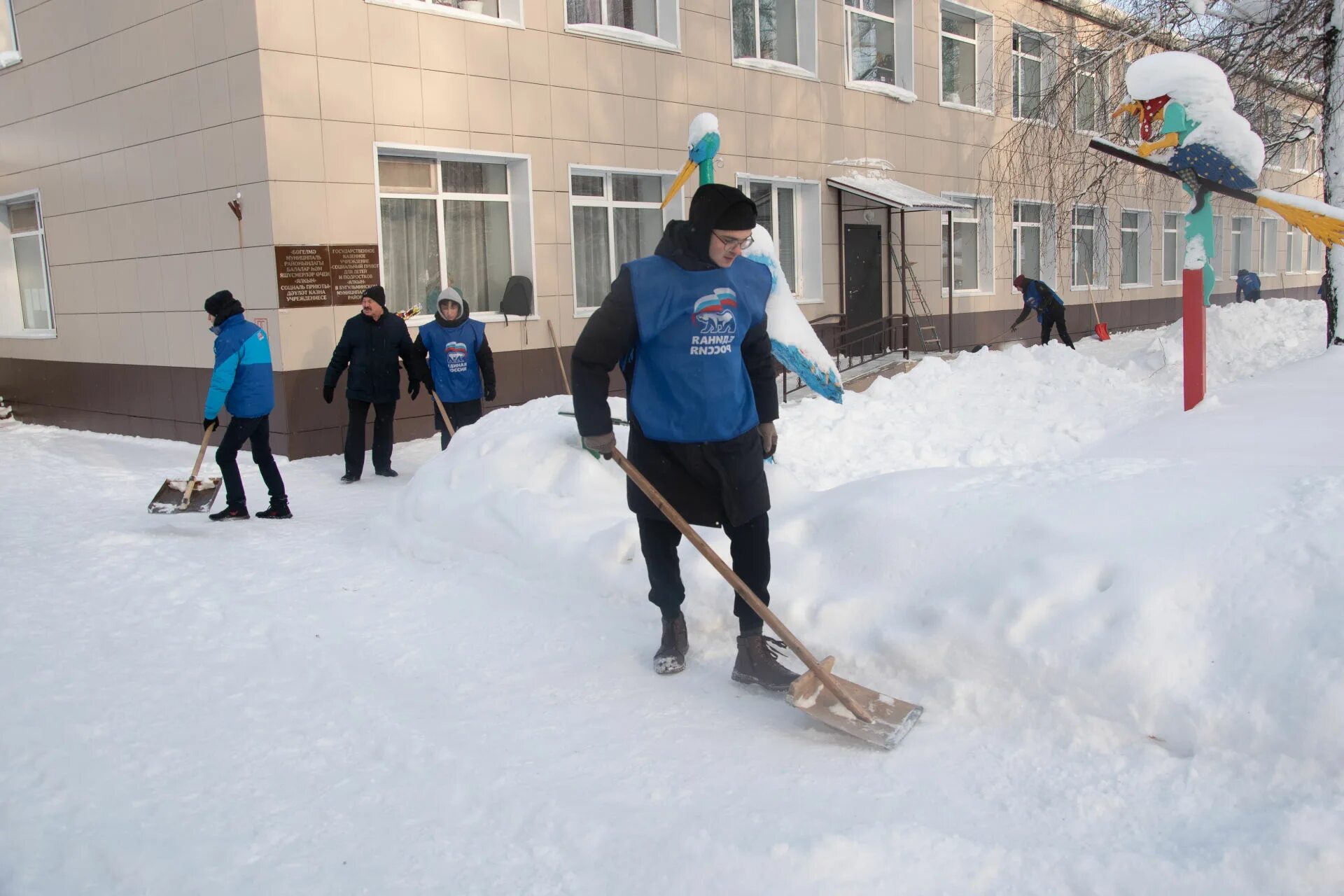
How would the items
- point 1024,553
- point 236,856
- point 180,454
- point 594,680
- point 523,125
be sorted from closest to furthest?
1. point 236,856
2. point 1024,553
3. point 594,680
4. point 180,454
5. point 523,125

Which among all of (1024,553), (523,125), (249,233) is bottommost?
(1024,553)

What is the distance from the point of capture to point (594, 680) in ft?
13.2

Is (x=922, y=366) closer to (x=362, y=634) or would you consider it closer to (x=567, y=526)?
(x=567, y=526)

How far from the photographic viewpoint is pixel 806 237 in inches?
623

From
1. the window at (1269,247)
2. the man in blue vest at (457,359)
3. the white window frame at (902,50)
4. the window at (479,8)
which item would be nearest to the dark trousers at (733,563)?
the man in blue vest at (457,359)

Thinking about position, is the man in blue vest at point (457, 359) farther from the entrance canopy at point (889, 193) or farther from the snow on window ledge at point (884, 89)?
the snow on window ledge at point (884, 89)

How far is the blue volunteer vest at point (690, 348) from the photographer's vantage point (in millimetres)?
3775

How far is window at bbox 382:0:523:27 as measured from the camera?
10844 millimetres

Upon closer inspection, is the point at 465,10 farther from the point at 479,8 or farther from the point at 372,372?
the point at 372,372

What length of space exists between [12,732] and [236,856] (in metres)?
1.42

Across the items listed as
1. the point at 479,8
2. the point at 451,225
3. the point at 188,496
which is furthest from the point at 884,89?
the point at 188,496

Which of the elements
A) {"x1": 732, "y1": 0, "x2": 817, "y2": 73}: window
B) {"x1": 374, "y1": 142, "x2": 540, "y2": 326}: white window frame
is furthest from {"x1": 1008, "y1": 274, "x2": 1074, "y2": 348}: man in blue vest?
{"x1": 374, "y1": 142, "x2": 540, "y2": 326}: white window frame

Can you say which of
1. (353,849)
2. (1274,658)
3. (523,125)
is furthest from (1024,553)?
(523,125)

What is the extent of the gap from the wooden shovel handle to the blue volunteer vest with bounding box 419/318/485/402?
17.5 ft
